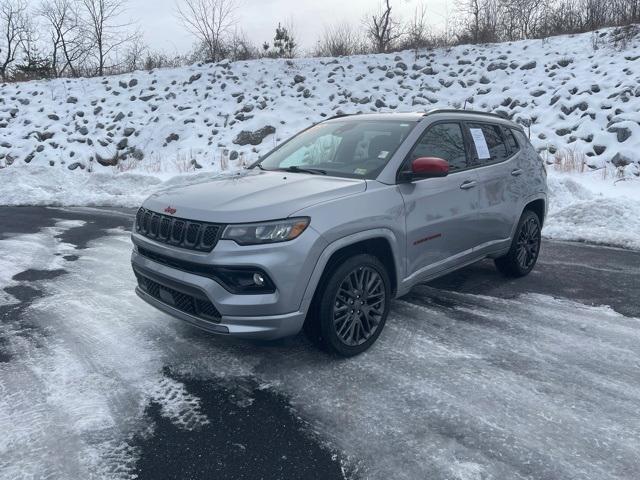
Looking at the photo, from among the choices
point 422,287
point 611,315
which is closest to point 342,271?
point 422,287

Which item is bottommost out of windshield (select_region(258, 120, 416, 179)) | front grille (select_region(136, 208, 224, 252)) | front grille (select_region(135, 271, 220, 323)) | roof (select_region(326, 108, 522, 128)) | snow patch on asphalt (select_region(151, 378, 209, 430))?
snow patch on asphalt (select_region(151, 378, 209, 430))

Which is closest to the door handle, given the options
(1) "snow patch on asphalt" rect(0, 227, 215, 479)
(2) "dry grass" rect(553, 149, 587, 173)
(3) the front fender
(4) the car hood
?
(3) the front fender

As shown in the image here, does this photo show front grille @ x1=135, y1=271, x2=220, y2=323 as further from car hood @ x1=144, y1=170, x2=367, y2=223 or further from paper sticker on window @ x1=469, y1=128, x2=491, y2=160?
paper sticker on window @ x1=469, y1=128, x2=491, y2=160

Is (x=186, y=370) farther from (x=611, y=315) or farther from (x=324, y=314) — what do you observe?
(x=611, y=315)

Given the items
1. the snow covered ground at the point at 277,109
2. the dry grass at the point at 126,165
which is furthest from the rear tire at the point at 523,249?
the dry grass at the point at 126,165

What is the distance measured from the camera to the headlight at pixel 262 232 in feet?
10.6

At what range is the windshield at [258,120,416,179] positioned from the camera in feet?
13.5

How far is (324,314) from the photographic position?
3.46 meters

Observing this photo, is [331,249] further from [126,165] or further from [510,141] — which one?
[126,165]

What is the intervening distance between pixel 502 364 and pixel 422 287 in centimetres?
186

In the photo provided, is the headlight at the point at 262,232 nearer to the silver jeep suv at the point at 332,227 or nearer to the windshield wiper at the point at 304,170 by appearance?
the silver jeep suv at the point at 332,227

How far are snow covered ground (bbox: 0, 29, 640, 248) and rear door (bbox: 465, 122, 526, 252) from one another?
172 inches

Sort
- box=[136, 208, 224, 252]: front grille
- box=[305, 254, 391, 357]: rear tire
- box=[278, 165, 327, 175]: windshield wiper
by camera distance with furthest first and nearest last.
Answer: box=[278, 165, 327, 175]: windshield wiper < box=[305, 254, 391, 357]: rear tire < box=[136, 208, 224, 252]: front grille

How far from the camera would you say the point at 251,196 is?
3.51m
